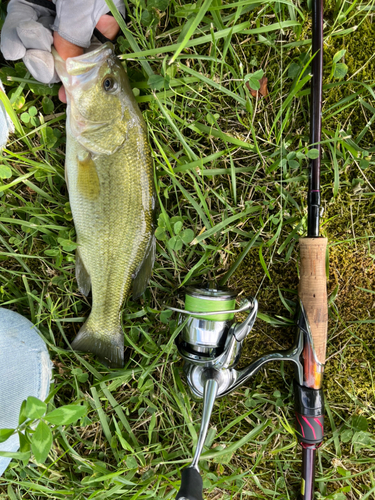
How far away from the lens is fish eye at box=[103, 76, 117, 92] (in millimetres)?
1750

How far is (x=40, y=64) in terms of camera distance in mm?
1753

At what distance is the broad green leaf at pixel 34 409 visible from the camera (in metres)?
1.57

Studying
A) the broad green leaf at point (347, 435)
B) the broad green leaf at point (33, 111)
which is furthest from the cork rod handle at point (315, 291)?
the broad green leaf at point (33, 111)

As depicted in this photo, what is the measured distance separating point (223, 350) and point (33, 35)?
188 cm

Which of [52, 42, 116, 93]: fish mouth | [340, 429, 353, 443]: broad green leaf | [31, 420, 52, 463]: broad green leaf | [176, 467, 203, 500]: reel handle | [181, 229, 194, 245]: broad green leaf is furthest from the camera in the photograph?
[340, 429, 353, 443]: broad green leaf

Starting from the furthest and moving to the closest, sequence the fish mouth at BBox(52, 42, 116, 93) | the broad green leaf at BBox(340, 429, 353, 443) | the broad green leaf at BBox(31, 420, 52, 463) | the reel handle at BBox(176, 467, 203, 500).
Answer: the broad green leaf at BBox(340, 429, 353, 443) → the fish mouth at BBox(52, 42, 116, 93) → the broad green leaf at BBox(31, 420, 52, 463) → the reel handle at BBox(176, 467, 203, 500)

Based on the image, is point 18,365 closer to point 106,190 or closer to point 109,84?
point 106,190

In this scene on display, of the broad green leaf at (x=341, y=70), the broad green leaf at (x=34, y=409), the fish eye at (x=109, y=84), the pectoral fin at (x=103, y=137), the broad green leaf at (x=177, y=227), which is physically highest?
the broad green leaf at (x=341, y=70)

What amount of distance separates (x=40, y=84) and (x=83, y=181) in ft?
2.10

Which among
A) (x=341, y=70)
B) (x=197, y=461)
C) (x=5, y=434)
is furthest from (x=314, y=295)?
(x=5, y=434)

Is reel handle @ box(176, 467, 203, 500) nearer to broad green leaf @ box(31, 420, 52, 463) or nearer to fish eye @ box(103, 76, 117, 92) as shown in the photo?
broad green leaf @ box(31, 420, 52, 463)

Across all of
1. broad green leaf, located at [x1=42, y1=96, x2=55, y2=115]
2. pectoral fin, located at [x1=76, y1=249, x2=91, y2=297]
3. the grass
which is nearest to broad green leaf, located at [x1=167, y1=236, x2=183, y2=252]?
the grass

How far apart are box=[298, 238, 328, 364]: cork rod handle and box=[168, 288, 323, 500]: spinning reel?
0.13 feet

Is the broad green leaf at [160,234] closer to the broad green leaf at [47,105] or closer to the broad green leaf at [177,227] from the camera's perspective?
the broad green leaf at [177,227]
